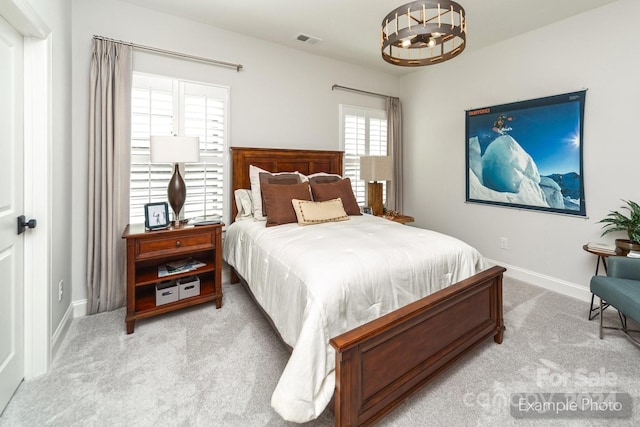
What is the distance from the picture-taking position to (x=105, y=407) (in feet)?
5.36

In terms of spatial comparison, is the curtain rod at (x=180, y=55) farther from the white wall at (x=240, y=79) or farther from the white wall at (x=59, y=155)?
the white wall at (x=59, y=155)

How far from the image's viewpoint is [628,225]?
255cm

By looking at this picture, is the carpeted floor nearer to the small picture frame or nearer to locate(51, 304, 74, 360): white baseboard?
locate(51, 304, 74, 360): white baseboard

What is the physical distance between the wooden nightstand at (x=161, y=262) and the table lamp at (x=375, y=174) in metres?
2.10

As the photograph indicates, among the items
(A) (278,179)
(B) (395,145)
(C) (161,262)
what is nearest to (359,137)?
(B) (395,145)

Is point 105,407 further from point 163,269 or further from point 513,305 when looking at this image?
point 513,305

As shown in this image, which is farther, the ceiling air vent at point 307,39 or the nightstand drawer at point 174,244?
the ceiling air vent at point 307,39

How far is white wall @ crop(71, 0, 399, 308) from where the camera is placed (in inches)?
104

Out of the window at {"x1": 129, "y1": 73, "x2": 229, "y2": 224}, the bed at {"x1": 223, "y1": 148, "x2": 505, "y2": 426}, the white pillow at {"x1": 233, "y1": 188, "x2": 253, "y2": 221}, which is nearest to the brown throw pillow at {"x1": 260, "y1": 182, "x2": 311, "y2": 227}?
the bed at {"x1": 223, "y1": 148, "x2": 505, "y2": 426}

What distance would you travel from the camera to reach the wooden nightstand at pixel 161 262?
2377 millimetres

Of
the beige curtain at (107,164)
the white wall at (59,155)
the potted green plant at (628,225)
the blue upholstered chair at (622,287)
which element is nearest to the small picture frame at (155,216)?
the beige curtain at (107,164)

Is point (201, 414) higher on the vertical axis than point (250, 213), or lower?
lower

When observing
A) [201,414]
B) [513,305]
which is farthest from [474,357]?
[201,414]

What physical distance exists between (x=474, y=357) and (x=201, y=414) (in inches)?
71.7
